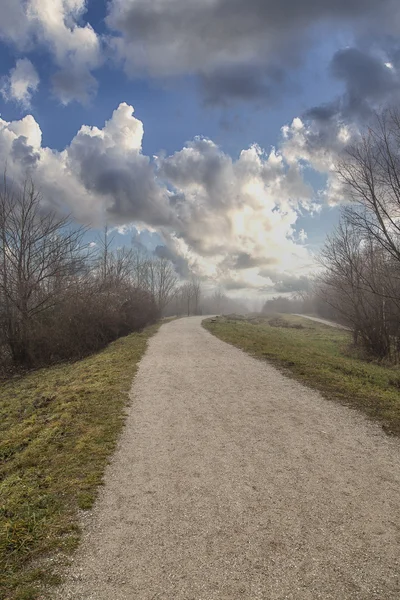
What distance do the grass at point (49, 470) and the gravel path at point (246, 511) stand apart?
0.30 meters

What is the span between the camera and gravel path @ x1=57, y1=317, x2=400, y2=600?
2.99 meters

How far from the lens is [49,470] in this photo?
527 centimetres

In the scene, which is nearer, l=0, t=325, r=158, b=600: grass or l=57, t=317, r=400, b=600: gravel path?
l=57, t=317, r=400, b=600: gravel path

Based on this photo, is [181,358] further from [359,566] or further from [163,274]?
[163,274]

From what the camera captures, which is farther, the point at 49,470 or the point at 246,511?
the point at 49,470

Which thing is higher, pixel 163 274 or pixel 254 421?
pixel 163 274

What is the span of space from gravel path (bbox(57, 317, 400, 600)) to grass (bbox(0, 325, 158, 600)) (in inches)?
11.6

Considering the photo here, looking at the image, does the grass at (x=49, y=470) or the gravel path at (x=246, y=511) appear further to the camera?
the grass at (x=49, y=470)

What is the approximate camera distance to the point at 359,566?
10.3 feet

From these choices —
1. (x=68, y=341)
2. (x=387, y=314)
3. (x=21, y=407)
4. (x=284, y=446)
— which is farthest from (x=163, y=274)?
(x=284, y=446)

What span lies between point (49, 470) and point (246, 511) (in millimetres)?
3217

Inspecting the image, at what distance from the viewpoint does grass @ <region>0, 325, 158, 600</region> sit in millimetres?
3330

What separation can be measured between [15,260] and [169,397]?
1526 centimetres

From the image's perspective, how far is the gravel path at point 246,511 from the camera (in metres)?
2.99
